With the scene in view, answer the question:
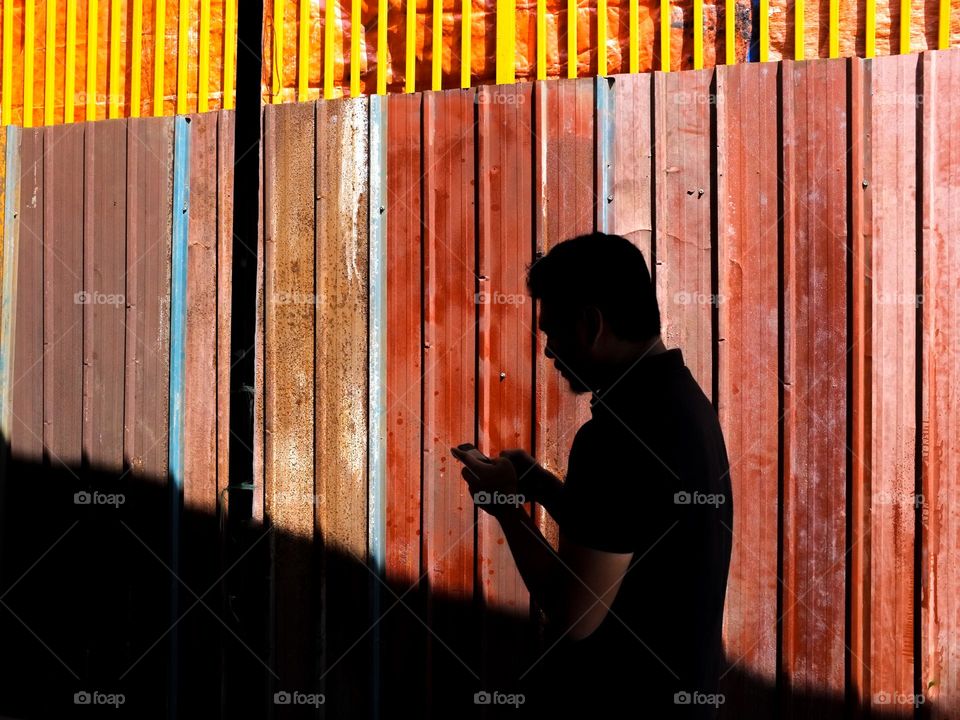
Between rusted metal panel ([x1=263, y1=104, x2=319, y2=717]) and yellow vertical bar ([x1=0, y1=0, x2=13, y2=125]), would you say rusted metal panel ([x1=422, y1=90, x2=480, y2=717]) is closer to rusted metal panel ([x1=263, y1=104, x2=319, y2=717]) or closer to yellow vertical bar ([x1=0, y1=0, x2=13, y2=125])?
rusted metal panel ([x1=263, y1=104, x2=319, y2=717])

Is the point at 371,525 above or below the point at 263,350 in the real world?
below

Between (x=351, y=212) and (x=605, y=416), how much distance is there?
2159 mm

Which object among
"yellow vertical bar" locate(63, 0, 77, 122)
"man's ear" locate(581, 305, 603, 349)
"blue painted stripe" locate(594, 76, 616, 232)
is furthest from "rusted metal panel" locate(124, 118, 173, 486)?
"man's ear" locate(581, 305, 603, 349)

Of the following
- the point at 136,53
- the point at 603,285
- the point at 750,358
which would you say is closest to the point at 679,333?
the point at 750,358

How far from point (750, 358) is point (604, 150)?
98 centimetres

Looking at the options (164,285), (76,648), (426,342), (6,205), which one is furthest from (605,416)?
(6,205)

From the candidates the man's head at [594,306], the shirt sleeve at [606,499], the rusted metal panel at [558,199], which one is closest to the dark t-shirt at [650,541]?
the shirt sleeve at [606,499]

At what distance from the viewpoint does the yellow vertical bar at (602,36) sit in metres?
3.54

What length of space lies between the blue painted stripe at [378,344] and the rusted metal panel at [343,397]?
33 mm

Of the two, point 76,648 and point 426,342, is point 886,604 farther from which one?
point 76,648

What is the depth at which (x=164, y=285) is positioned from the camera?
13.2ft

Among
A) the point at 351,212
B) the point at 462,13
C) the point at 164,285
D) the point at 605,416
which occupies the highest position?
the point at 462,13

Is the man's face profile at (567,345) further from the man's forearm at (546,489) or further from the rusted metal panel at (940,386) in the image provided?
the rusted metal panel at (940,386)

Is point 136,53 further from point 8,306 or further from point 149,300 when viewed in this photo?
point 8,306
